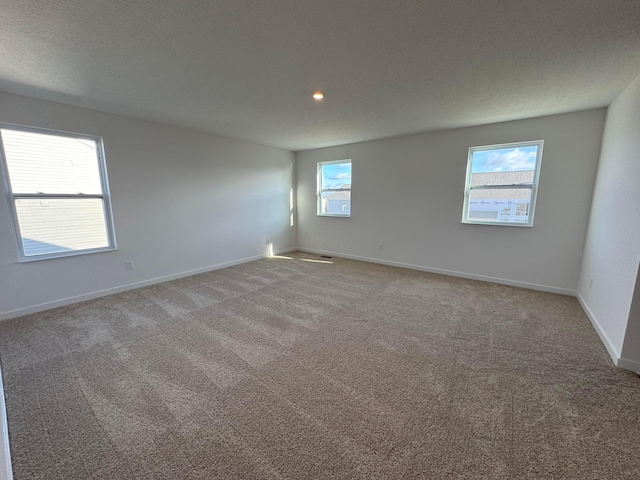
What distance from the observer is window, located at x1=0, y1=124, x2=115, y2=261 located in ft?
9.38

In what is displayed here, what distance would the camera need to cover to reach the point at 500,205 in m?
3.89

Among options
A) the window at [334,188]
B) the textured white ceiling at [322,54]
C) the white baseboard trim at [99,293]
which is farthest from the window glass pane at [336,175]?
the white baseboard trim at [99,293]

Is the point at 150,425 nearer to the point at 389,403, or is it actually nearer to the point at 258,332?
the point at 258,332

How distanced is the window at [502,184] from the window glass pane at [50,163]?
18.1 ft

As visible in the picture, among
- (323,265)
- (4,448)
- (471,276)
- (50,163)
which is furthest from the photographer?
(323,265)

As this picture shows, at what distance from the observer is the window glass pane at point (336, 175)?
18.1ft

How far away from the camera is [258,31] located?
1.73 metres

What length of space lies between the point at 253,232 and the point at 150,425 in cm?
415

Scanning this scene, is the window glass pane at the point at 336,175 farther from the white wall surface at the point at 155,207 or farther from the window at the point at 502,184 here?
the window at the point at 502,184

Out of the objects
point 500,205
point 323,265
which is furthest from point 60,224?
point 500,205

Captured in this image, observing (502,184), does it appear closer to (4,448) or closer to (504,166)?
(504,166)

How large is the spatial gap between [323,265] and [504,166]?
11.2 feet

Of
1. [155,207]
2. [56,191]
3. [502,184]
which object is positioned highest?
[502,184]

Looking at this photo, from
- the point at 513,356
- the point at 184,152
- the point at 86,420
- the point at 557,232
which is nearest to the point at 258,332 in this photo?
the point at 86,420
